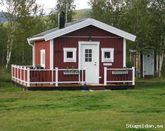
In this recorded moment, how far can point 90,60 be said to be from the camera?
25141mm

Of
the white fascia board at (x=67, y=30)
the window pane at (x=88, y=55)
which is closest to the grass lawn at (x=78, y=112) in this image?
the white fascia board at (x=67, y=30)

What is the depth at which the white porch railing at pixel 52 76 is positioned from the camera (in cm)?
2344

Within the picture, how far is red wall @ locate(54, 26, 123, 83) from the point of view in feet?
81.1

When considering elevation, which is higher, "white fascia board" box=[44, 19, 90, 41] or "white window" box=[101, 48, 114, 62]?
"white fascia board" box=[44, 19, 90, 41]

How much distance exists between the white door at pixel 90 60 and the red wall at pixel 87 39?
26 cm

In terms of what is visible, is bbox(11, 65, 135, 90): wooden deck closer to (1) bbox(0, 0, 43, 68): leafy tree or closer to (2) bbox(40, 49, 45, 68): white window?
(2) bbox(40, 49, 45, 68): white window

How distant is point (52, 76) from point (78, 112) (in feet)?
31.1

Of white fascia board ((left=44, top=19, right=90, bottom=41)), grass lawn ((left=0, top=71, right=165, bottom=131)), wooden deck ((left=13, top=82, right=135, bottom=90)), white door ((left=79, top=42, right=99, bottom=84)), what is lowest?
grass lawn ((left=0, top=71, right=165, bottom=131))

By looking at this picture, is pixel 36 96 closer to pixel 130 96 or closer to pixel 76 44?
pixel 130 96

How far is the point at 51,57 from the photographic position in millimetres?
24562

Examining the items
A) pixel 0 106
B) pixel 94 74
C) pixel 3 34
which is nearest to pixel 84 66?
pixel 94 74

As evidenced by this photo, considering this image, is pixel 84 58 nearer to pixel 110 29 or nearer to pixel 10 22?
pixel 110 29

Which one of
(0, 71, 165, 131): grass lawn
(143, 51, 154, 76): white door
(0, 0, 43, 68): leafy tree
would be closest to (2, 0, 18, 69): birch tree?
(0, 0, 43, 68): leafy tree

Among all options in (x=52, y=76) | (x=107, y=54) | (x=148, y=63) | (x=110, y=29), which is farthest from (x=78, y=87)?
(x=148, y=63)
